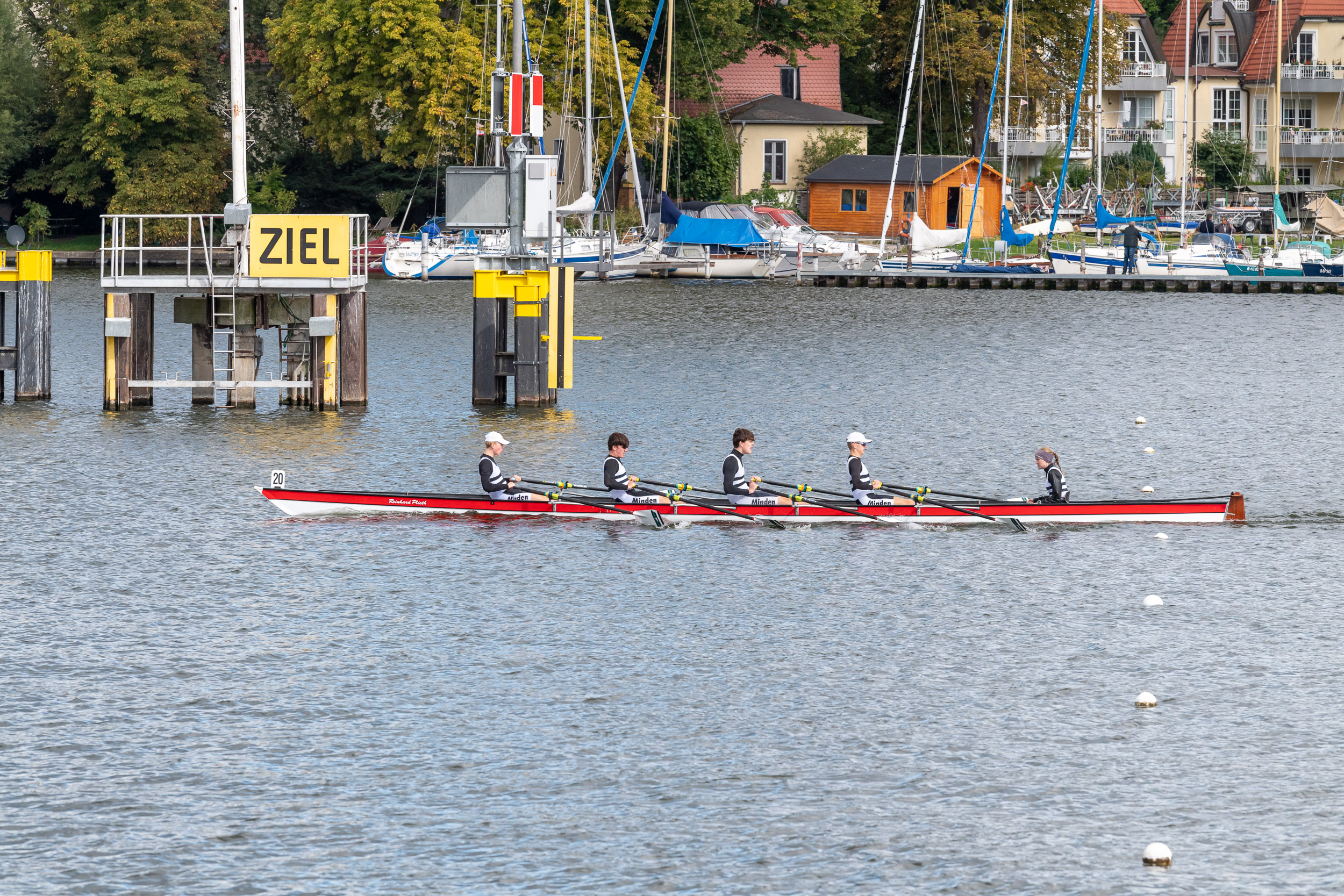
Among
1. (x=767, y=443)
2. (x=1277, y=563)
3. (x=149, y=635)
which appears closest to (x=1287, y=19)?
(x=767, y=443)

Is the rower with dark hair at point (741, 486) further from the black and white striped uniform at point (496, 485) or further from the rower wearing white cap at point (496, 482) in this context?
the black and white striped uniform at point (496, 485)

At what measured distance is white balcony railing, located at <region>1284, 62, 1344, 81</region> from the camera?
108125 millimetres

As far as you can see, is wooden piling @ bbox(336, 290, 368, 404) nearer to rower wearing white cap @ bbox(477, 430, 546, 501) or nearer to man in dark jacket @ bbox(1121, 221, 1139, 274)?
rower wearing white cap @ bbox(477, 430, 546, 501)

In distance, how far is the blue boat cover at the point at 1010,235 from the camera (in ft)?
266

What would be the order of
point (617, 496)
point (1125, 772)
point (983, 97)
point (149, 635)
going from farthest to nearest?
point (983, 97) → point (617, 496) → point (149, 635) → point (1125, 772)

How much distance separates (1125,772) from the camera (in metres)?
17.0

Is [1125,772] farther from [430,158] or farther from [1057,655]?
[430,158]

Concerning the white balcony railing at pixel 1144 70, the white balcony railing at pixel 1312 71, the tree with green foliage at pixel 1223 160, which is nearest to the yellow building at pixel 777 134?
the white balcony railing at pixel 1144 70

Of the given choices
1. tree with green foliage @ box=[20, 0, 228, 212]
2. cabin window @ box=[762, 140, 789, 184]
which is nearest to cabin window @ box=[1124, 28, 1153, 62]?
cabin window @ box=[762, 140, 789, 184]

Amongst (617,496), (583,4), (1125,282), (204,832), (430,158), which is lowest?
(204,832)

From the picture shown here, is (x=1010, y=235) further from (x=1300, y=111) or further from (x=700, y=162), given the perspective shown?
(x=1300, y=111)

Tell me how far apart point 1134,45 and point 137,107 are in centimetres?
5970

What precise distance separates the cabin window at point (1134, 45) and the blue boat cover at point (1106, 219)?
26.5m

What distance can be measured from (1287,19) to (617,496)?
94316mm
